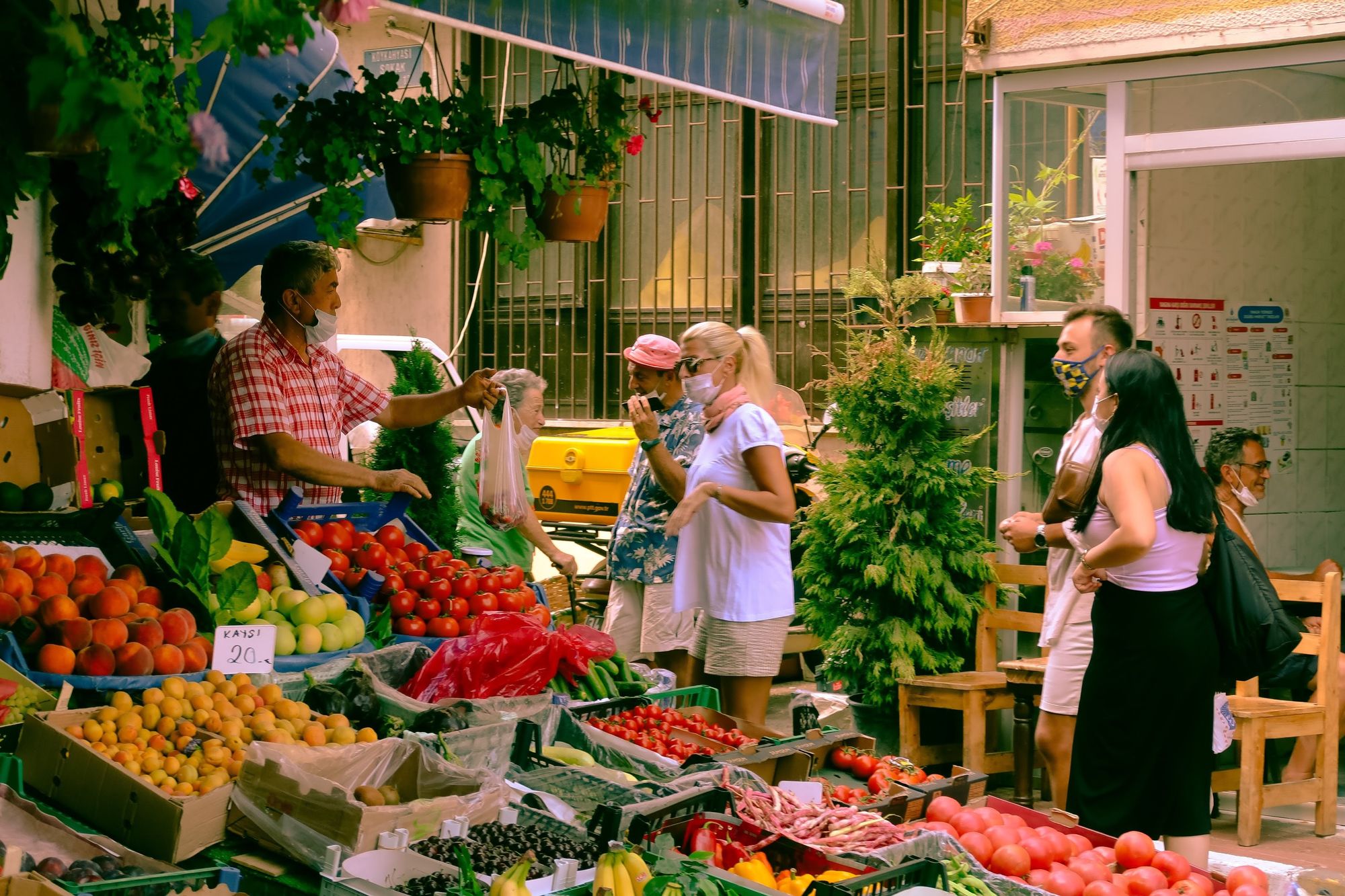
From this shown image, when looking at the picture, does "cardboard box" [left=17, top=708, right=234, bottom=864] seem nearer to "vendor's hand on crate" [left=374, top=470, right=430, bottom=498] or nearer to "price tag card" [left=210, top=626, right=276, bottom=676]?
"price tag card" [left=210, top=626, right=276, bottom=676]

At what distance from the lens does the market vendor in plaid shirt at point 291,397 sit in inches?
187

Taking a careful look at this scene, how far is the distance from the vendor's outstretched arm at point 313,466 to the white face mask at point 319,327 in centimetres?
49

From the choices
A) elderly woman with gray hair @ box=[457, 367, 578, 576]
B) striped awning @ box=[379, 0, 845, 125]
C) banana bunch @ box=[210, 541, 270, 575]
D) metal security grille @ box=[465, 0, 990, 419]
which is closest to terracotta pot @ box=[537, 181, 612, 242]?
Result: striped awning @ box=[379, 0, 845, 125]

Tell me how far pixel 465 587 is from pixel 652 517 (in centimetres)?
161

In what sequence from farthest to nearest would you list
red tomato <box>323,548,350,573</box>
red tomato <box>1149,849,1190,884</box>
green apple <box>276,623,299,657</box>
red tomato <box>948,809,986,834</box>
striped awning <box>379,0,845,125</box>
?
red tomato <box>323,548,350,573</box> < striped awning <box>379,0,845,125</box> < green apple <box>276,623,299,657</box> < red tomato <box>948,809,986,834</box> < red tomato <box>1149,849,1190,884</box>

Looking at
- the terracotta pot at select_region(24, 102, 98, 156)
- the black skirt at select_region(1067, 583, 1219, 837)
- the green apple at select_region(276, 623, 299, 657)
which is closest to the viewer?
the terracotta pot at select_region(24, 102, 98, 156)

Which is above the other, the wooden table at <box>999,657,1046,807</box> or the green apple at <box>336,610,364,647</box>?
the green apple at <box>336,610,364,647</box>

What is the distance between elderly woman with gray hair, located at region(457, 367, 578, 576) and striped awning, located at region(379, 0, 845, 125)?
73.3 inches

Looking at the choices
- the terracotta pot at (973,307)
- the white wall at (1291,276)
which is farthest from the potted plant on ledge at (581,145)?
the white wall at (1291,276)

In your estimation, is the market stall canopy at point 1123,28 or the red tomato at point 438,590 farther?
the market stall canopy at point 1123,28

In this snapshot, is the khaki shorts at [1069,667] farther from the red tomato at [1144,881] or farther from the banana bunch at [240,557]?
the banana bunch at [240,557]

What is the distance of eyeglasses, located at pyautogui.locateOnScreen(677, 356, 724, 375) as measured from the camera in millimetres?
5336

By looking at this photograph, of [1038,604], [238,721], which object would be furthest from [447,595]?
[1038,604]

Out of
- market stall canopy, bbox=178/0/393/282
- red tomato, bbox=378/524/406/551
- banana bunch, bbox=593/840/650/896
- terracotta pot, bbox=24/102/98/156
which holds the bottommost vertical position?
banana bunch, bbox=593/840/650/896
